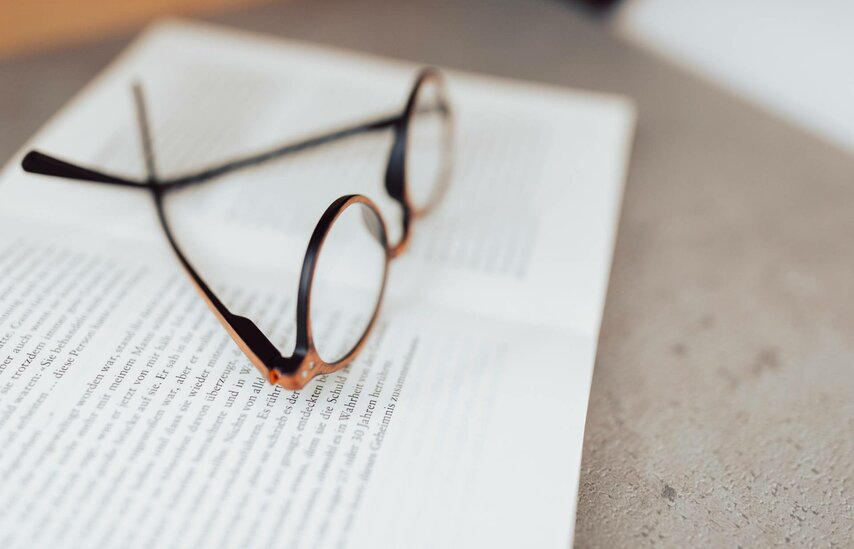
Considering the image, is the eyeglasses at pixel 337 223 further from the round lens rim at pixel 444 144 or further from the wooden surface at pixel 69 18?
the wooden surface at pixel 69 18

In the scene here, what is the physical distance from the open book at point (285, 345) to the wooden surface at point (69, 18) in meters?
0.07

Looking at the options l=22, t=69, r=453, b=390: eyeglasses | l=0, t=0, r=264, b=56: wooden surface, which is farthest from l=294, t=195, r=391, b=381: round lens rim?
l=0, t=0, r=264, b=56: wooden surface

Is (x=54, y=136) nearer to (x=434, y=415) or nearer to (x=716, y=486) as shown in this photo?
(x=434, y=415)

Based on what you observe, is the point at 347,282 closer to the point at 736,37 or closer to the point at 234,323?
Answer: the point at 234,323

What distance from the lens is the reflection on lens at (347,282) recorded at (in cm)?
35

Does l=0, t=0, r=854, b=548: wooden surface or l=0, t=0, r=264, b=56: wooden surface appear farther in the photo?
l=0, t=0, r=264, b=56: wooden surface

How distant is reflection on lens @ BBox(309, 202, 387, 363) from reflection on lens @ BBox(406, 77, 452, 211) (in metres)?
0.05

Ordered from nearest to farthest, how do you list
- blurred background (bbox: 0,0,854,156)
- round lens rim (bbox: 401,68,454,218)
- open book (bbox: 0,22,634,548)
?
open book (bbox: 0,22,634,548) < round lens rim (bbox: 401,68,454,218) < blurred background (bbox: 0,0,854,156)

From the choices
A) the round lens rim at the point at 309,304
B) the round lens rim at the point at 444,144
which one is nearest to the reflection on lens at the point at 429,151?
the round lens rim at the point at 444,144

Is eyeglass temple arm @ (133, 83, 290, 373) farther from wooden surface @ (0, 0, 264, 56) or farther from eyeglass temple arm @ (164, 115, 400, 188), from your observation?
wooden surface @ (0, 0, 264, 56)

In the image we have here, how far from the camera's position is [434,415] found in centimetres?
32

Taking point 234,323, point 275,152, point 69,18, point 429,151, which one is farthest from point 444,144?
point 69,18

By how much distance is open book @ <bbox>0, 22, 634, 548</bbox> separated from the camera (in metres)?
0.28

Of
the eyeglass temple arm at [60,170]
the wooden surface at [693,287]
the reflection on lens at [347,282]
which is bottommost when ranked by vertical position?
the wooden surface at [693,287]
